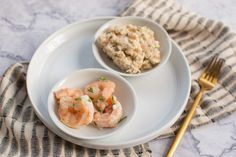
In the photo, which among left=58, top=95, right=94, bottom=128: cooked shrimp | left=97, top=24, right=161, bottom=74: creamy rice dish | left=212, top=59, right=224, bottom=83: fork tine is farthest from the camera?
left=212, top=59, right=224, bottom=83: fork tine

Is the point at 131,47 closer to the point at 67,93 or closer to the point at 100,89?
the point at 100,89

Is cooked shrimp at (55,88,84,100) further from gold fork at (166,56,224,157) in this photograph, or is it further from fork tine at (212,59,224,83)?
fork tine at (212,59,224,83)

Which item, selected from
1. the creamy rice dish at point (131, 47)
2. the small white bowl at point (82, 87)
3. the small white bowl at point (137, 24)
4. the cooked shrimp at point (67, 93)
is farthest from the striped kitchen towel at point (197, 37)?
the cooked shrimp at point (67, 93)

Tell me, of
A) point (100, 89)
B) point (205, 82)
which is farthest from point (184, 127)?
point (100, 89)

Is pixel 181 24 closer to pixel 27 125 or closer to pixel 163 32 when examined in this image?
pixel 163 32

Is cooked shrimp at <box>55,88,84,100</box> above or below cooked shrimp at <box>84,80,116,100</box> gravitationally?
Answer: below

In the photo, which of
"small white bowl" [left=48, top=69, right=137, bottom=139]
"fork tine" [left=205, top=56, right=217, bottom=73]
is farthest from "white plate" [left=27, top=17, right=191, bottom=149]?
"fork tine" [left=205, top=56, right=217, bottom=73]

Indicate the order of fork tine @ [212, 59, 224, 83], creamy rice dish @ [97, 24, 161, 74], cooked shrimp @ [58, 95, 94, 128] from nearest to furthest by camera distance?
1. cooked shrimp @ [58, 95, 94, 128]
2. creamy rice dish @ [97, 24, 161, 74]
3. fork tine @ [212, 59, 224, 83]

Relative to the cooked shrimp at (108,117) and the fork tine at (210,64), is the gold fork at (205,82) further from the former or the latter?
the cooked shrimp at (108,117)
